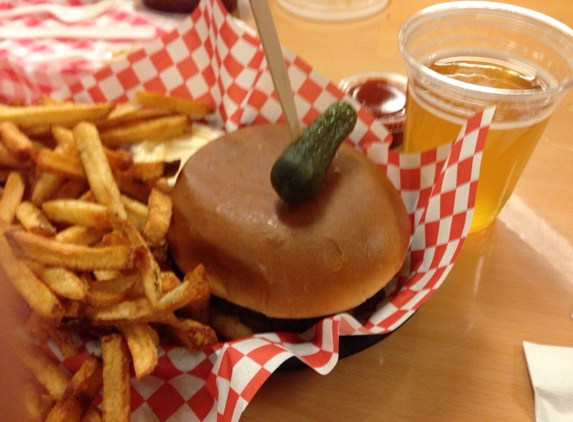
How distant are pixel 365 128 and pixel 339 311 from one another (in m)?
0.50

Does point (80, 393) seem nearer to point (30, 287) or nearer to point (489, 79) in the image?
point (30, 287)

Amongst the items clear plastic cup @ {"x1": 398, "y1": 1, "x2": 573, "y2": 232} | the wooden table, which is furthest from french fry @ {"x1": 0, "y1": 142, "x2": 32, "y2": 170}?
clear plastic cup @ {"x1": 398, "y1": 1, "x2": 573, "y2": 232}

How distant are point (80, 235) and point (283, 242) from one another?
39 cm

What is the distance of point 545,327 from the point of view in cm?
100

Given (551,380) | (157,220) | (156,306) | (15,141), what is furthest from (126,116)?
(551,380)

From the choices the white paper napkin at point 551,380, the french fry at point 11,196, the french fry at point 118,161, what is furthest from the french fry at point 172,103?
the white paper napkin at point 551,380

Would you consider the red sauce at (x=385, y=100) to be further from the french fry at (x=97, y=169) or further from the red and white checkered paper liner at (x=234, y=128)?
the french fry at (x=97, y=169)

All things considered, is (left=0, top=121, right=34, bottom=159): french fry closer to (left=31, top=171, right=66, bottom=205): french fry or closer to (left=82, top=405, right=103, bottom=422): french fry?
(left=31, top=171, right=66, bottom=205): french fry

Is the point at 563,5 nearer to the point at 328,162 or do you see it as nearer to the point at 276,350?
the point at 328,162

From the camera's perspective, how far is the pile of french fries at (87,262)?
0.78 m

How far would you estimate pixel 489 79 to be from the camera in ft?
3.77

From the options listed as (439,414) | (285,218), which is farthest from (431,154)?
(439,414)

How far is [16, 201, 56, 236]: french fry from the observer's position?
920 mm

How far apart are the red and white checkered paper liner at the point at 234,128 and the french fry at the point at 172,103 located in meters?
0.09
